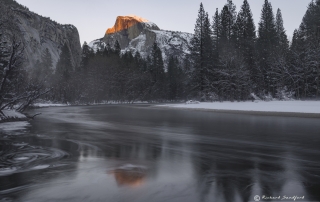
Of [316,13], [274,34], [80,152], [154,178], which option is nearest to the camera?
[154,178]

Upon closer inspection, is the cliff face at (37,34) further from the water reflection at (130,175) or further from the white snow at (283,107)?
the water reflection at (130,175)

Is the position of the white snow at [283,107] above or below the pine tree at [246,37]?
below

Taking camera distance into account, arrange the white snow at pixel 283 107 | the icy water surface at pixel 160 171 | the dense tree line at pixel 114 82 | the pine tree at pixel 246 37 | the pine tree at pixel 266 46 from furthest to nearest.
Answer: the dense tree line at pixel 114 82, the pine tree at pixel 246 37, the pine tree at pixel 266 46, the white snow at pixel 283 107, the icy water surface at pixel 160 171

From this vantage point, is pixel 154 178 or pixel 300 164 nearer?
pixel 154 178

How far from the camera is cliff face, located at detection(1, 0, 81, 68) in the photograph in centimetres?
11256

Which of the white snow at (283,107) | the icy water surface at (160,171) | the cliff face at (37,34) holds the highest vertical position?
the cliff face at (37,34)

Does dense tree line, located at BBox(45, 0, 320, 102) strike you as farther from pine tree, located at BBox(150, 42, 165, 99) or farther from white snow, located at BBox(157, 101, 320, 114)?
white snow, located at BBox(157, 101, 320, 114)

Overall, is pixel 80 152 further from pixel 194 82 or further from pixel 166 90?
pixel 166 90

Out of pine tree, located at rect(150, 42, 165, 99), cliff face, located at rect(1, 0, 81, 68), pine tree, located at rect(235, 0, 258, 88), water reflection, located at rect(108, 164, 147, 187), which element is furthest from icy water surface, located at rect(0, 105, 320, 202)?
cliff face, located at rect(1, 0, 81, 68)

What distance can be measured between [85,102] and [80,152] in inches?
2650

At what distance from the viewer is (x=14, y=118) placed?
19406 mm

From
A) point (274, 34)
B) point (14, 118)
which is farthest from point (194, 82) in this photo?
point (14, 118)

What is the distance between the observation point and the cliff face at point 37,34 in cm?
11256

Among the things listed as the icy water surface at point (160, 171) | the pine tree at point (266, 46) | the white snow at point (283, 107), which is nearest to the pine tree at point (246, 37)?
the pine tree at point (266, 46)
